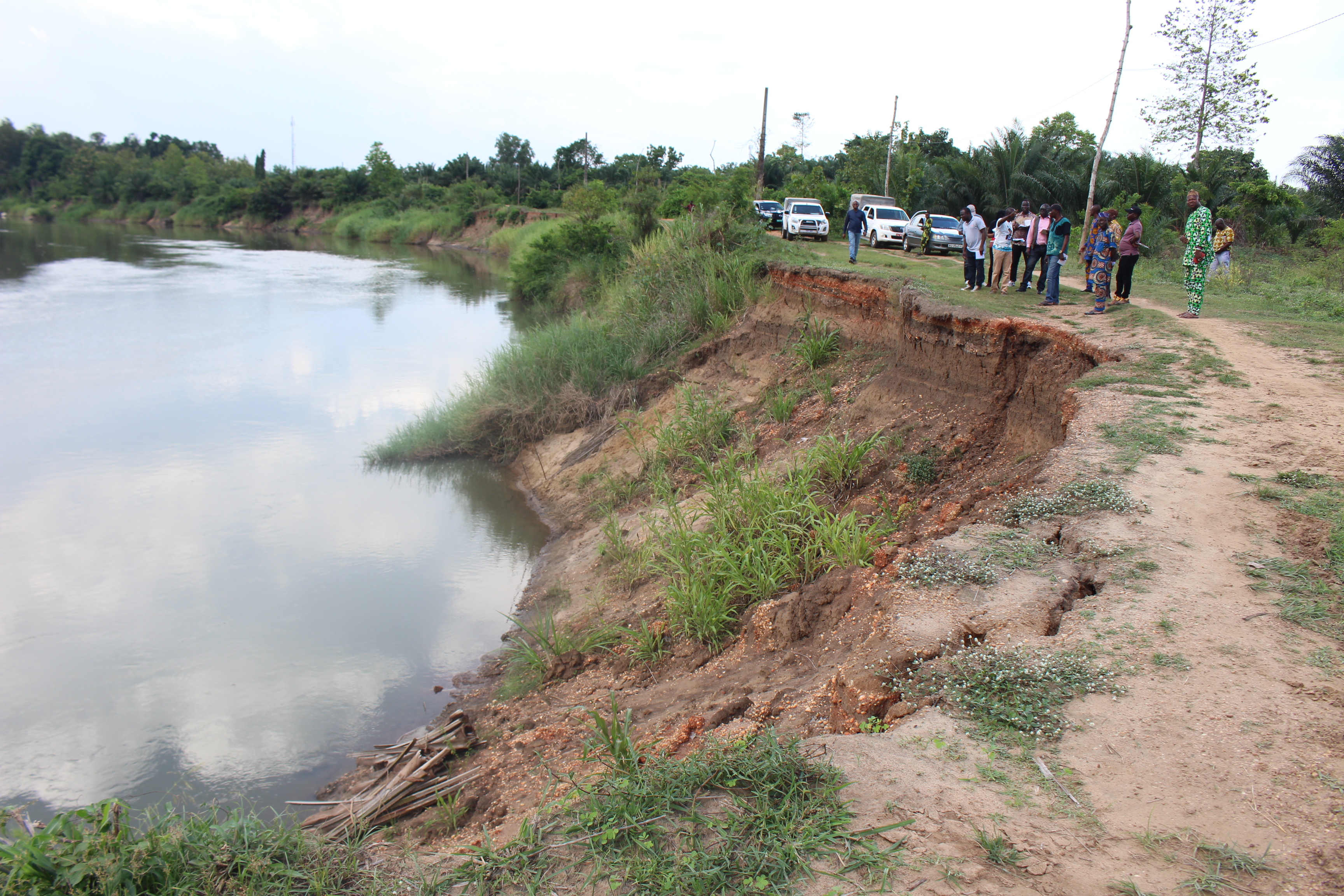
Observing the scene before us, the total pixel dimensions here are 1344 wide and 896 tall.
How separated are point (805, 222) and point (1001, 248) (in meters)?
11.2

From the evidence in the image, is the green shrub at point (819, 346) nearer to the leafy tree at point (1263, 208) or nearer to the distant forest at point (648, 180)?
the distant forest at point (648, 180)

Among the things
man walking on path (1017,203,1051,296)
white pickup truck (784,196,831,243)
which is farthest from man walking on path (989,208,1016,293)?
white pickup truck (784,196,831,243)

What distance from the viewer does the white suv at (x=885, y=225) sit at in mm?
21375

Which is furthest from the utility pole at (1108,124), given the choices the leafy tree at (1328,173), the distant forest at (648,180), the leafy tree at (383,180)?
the leafy tree at (383,180)

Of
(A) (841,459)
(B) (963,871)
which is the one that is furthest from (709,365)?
A: (B) (963,871)

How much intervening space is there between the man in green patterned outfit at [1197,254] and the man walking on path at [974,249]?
8.44ft

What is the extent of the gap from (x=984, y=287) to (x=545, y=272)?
15269mm

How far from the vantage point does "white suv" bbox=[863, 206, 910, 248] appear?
842 inches

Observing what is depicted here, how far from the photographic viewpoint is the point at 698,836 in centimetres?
280

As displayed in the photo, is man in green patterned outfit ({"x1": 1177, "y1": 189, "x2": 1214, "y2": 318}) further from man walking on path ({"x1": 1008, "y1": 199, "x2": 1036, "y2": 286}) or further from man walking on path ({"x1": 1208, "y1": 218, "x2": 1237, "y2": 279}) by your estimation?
man walking on path ({"x1": 1208, "y1": 218, "x2": 1237, "y2": 279})

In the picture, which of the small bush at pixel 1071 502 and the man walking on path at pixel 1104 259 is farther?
the man walking on path at pixel 1104 259

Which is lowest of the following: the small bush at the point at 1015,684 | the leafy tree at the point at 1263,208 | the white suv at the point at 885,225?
the small bush at the point at 1015,684

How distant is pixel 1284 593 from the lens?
390cm

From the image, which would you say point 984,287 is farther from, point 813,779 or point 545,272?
point 545,272
